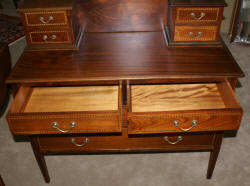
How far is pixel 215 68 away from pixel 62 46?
872mm

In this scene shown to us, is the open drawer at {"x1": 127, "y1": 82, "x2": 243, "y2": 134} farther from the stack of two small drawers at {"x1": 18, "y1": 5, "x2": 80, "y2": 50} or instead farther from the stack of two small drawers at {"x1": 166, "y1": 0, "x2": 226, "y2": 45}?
the stack of two small drawers at {"x1": 18, "y1": 5, "x2": 80, "y2": 50}

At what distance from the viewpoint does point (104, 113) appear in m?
1.31

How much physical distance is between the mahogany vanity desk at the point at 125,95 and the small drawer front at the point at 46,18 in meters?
0.16

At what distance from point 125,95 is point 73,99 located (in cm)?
30

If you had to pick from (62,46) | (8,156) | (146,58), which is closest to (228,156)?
(146,58)

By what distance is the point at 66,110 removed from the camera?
1.51 metres

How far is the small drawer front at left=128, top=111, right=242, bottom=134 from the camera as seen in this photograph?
131cm

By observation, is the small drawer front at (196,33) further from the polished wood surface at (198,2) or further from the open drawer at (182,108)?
the open drawer at (182,108)

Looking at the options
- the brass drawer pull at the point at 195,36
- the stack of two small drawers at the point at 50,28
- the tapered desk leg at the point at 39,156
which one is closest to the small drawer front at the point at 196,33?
the brass drawer pull at the point at 195,36

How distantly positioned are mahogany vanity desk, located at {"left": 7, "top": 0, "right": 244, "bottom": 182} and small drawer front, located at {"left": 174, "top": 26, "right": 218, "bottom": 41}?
0.16 feet

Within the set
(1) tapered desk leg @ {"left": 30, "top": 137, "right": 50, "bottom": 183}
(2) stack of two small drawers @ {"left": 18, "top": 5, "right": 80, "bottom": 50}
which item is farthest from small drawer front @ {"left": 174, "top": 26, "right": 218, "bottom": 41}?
(1) tapered desk leg @ {"left": 30, "top": 137, "right": 50, "bottom": 183}

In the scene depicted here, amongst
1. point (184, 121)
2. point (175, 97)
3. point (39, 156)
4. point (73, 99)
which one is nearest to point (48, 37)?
point (73, 99)

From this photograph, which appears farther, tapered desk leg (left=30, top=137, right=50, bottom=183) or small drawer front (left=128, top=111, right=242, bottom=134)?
tapered desk leg (left=30, top=137, right=50, bottom=183)

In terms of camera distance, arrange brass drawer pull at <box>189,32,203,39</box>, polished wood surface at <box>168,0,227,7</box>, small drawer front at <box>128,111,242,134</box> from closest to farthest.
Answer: small drawer front at <box>128,111,242,134</box>
polished wood surface at <box>168,0,227,7</box>
brass drawer pull at <box>189,32,203,39</box>
